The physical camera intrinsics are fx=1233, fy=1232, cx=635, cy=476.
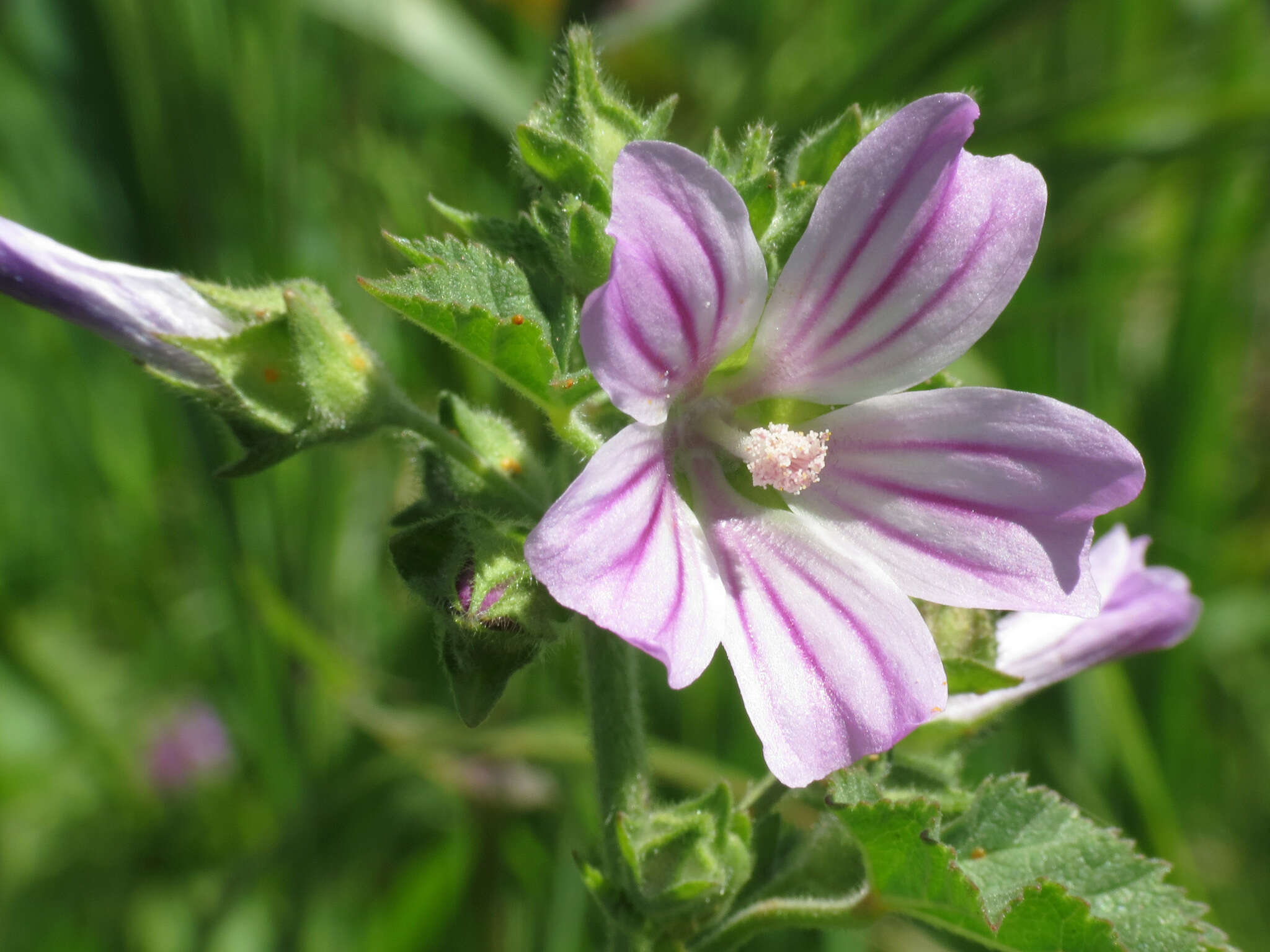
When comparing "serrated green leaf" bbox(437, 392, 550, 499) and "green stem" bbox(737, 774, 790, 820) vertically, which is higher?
"serrated green leaf" bbox(437, 392, 550, 499)

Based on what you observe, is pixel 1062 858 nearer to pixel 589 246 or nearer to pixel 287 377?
pixel 589 246

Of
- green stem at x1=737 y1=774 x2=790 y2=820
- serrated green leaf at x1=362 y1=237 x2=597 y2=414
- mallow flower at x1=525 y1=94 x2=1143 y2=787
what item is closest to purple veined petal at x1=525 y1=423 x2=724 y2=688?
mallow flower at x1=525 y1=94 x2=1143 y2=787

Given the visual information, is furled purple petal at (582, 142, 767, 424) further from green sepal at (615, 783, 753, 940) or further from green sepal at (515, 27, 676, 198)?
green sepal at (615, 783, 753, 940)

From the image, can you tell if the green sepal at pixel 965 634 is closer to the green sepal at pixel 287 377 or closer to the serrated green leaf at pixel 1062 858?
the serrated green leaf at pixel 1062 858

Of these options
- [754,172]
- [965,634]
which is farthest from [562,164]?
[965,634]

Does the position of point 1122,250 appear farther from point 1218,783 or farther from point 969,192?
point 969,192
